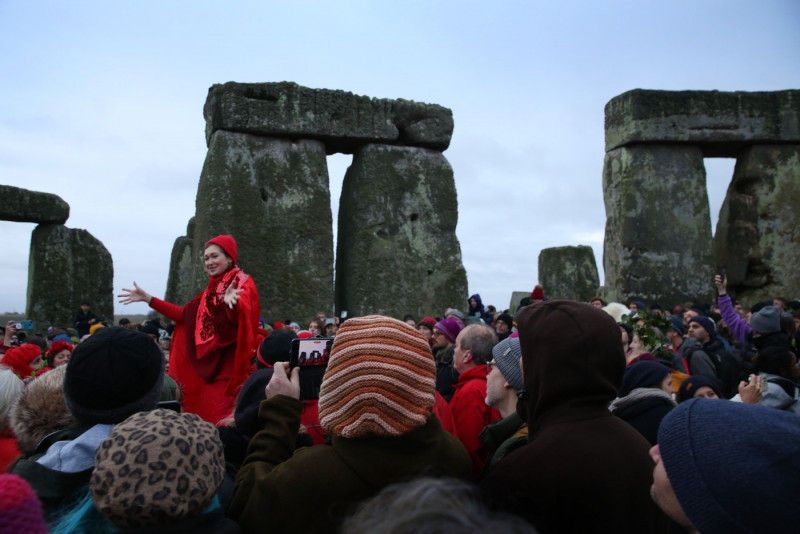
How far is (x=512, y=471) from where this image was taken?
1557 millimetres

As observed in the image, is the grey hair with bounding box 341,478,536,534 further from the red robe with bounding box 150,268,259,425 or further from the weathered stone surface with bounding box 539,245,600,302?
the weathered stone surface with bounding box 539,245,600,302

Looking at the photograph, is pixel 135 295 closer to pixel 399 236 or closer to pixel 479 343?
pixel 479 343

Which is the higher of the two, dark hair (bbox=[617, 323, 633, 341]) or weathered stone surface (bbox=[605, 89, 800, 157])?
weathered stone surface (bbox=[605, 89, 800, 157])

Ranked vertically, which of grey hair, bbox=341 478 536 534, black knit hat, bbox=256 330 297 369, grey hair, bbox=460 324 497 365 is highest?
grey hair, bbox=341 478 536 534

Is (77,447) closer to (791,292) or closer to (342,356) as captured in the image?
(342,356)

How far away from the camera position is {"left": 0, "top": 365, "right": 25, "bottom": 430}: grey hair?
2.23 m

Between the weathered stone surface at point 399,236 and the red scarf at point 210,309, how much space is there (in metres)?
4.69

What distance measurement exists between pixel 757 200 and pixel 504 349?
31.2 feet

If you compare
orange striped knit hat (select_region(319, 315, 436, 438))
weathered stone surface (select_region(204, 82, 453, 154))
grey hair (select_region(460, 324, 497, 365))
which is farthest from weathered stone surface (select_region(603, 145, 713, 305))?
orange striped knit hat (select_region(319, 315, 436, 438))

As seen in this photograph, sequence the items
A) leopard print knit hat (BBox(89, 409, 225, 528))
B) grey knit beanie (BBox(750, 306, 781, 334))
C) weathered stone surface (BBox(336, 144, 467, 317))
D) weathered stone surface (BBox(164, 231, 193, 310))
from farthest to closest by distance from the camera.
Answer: weathered stone surface (BBox(164, 231, 193, 310)), weathered stone surface (BBox(336, 144, 467, 317)), grey knit beanie (BBox(750, 306, 781, 334)), leopard print knit hat (BBox(89, 409, 225, 528))

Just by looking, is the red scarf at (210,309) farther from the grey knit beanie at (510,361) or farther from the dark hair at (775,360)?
the dark hair at (775,360)

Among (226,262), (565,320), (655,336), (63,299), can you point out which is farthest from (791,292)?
(63,299)

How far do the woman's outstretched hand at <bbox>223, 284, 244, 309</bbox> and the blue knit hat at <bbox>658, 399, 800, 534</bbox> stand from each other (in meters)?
3.11

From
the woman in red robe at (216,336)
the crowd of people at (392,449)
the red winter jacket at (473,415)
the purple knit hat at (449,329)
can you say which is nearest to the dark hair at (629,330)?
the purple knit hat at (449,329)
